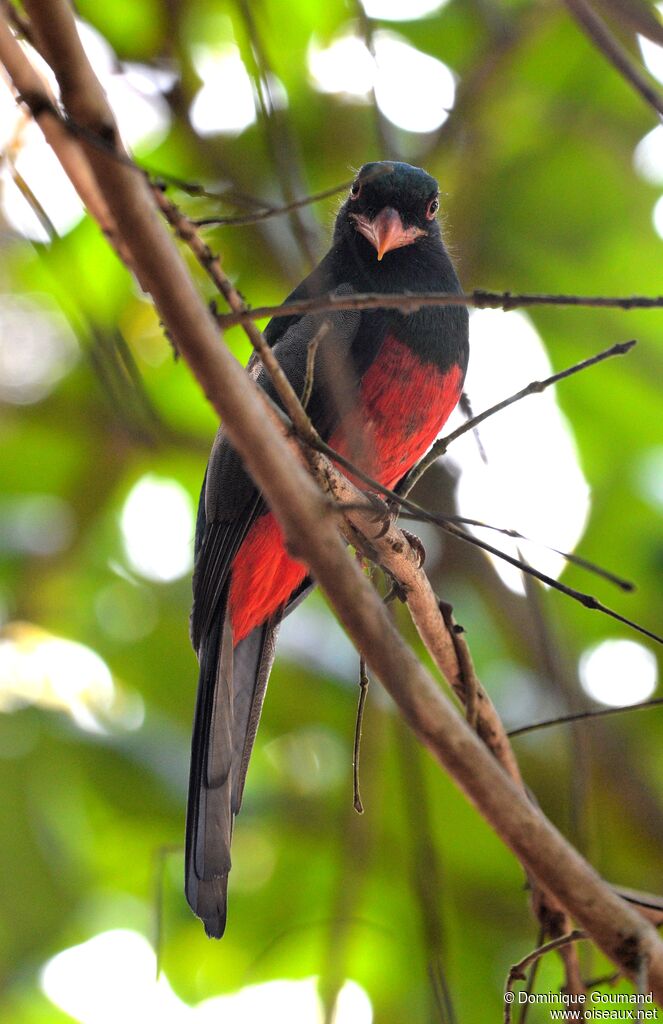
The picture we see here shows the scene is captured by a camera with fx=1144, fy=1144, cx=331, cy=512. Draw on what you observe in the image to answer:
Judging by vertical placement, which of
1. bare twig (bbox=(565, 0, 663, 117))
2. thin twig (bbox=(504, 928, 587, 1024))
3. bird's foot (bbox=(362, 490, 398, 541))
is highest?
bare twig (bbox=(565, 0, 663, 117))

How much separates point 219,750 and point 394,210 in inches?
66.1

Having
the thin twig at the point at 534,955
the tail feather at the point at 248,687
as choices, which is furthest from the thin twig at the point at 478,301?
the tail feather at the point at 248,687

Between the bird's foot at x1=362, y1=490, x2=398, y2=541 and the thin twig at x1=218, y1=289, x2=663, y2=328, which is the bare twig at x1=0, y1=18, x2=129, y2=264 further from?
the bird's foot at x1=362, y1=490, x2=398, y2=541

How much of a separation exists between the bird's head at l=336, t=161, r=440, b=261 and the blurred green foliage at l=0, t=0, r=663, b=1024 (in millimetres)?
723

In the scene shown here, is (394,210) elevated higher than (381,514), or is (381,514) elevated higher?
(394,210)

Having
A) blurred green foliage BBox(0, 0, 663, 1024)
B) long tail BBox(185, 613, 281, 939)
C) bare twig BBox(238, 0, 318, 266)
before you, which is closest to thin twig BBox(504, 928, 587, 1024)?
long tail BBox(185, 613, 281, 939)

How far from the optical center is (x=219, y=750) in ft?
9.57

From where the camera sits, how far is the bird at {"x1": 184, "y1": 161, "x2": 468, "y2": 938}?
290 centimetres

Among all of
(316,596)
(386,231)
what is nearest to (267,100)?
(386,231)

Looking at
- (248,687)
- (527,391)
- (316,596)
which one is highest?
(316,596)

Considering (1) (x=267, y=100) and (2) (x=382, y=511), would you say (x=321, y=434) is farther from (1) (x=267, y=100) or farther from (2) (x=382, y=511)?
(2) (x=382, y=511)

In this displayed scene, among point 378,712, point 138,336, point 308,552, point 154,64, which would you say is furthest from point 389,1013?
point 154,64

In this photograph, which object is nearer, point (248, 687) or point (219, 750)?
point (219, 750)

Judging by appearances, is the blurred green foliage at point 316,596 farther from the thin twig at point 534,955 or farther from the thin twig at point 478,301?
the thin twig at point 478,301
